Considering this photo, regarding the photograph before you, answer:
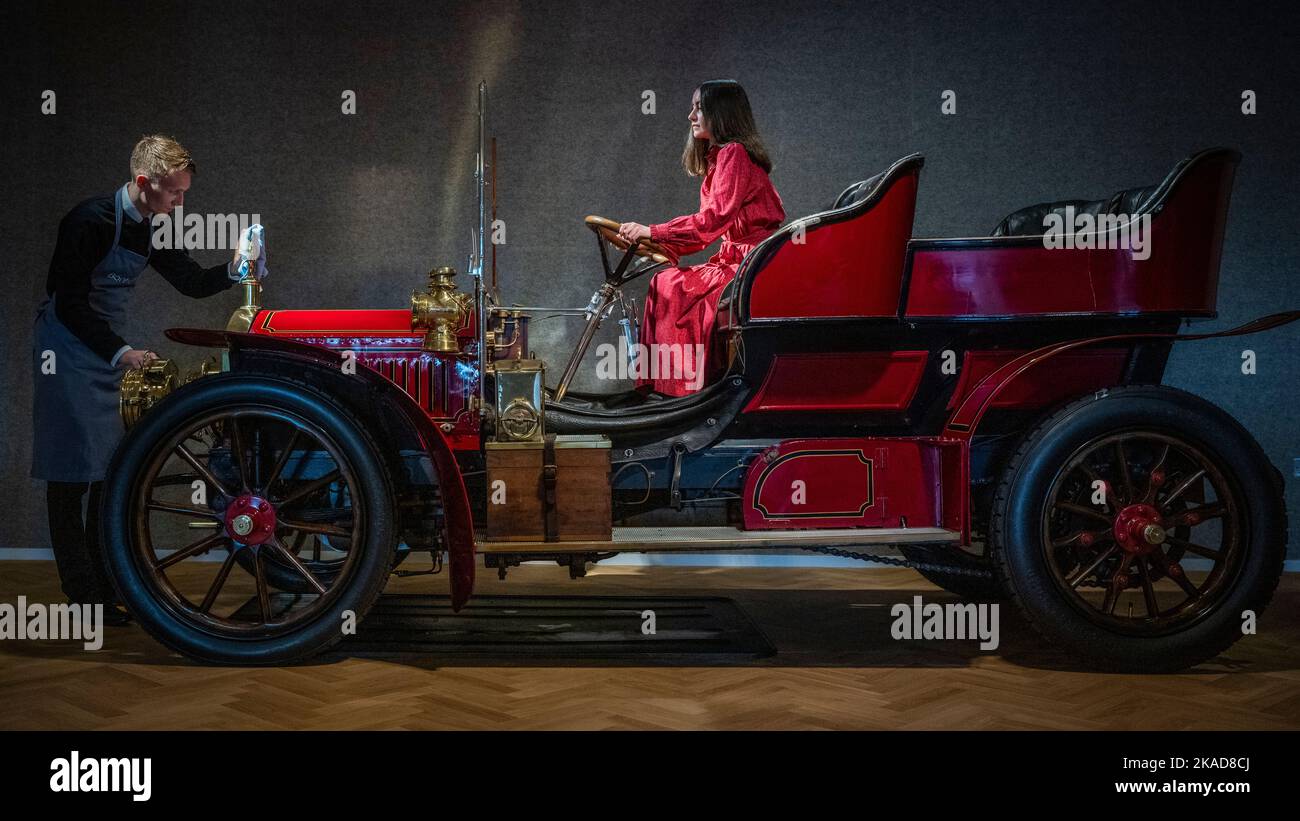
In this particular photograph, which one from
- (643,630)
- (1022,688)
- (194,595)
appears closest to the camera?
(1022,688)

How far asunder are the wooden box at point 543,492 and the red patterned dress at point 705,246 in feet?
1.72

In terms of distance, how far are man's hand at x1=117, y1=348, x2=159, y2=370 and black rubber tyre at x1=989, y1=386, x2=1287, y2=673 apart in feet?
7.90

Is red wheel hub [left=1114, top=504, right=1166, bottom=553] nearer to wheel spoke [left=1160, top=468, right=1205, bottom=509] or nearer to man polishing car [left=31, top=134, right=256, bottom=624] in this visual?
wheel spoke [left=1160, top=468, right=1205, bottom=509]

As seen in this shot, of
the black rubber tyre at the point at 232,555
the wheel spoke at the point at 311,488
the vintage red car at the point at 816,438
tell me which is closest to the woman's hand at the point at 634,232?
the vintage red car at the point at 816,438

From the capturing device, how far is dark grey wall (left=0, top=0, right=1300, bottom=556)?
163 inches

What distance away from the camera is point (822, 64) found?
163 inches

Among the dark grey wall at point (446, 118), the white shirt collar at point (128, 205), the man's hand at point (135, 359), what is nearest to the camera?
the man's hand at point (135, 359)

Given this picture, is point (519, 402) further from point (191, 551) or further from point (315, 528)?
point (191, 551)

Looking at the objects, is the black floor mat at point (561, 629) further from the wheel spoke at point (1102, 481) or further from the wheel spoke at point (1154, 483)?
the wheel spoke at point (1154, 483)

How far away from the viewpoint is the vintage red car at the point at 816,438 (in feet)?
7.79

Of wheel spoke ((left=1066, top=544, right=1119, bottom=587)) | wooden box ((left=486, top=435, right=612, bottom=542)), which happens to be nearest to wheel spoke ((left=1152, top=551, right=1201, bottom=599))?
wheel spoke ((left=1066, top=544, right=1119, bottom=587))

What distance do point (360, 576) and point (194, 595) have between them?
1369mm

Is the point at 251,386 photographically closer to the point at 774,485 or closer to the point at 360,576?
the point at 360,576
